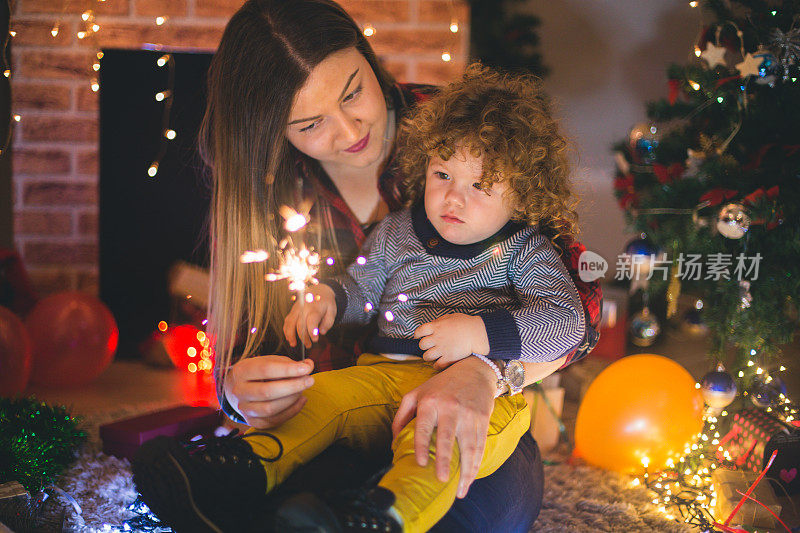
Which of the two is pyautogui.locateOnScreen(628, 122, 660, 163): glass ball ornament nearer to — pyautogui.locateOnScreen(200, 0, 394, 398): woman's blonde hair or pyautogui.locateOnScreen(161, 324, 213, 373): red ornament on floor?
pyautogui.locateOnScreen(200, 0, 394, 398): woman's blonde hair

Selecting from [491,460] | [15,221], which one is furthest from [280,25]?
[15,221]

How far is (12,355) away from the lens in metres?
1.65

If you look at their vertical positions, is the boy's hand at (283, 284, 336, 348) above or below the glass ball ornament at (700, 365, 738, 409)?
above

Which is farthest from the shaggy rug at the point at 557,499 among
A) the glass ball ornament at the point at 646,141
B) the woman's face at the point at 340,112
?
the glass ball ornament at the point at 646,141

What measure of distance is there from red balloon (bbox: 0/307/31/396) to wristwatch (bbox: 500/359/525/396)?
1.24 meters

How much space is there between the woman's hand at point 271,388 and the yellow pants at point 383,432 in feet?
0.08

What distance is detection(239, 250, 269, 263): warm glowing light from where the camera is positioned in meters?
1.32

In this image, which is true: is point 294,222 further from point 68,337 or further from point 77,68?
point 77,68

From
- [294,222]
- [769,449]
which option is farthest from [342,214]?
[769,449]

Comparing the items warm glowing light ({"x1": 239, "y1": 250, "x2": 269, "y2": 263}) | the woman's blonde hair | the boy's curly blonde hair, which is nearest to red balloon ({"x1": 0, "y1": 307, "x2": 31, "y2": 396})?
the woman's blonde hair

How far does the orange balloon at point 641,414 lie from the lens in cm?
138

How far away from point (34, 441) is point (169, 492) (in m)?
0.52

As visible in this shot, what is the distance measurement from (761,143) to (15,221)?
234 centimetres

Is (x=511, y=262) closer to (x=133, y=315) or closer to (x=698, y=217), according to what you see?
(x=698, y=217)
